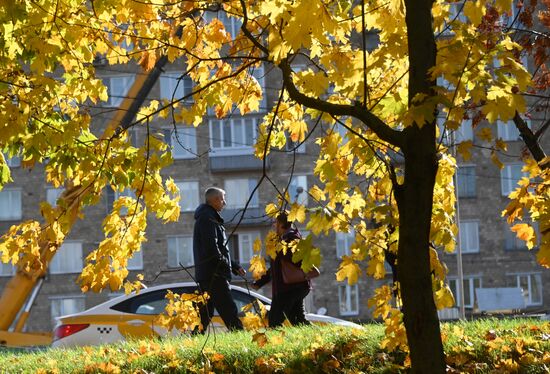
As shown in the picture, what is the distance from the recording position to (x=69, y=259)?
52.0m

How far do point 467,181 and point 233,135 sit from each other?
38.5 ft

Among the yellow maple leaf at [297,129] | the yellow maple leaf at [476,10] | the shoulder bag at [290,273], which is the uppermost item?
the yellow maple leaf at [476,10]

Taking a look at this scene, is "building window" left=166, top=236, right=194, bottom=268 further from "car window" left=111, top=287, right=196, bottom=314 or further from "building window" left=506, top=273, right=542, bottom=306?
"car window" left=111, top=287, right=196, bottom=314

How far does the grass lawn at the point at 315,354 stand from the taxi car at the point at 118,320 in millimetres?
5654

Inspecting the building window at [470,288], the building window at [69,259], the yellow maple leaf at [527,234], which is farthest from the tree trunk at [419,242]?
the building window at [69,259]

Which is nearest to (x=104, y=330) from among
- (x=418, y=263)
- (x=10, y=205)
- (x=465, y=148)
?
(x=465, y=148)

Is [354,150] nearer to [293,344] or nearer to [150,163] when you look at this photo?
[150,163]

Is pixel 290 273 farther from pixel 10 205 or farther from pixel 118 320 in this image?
pixel 10 205

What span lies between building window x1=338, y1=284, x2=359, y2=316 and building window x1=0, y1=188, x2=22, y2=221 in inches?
638

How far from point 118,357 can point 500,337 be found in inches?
128

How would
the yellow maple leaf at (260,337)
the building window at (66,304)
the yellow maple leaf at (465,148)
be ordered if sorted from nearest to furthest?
the yellow maple leaf at (465,148) < the yellow maple leaf at (260,337) < the building window at (66,304)

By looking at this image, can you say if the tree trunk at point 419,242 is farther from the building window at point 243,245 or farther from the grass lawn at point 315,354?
the building window at point 243,245

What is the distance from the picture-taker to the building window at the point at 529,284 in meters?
52.3

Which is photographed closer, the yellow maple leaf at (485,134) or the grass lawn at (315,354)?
the yellow maple leaf at (485,134)
